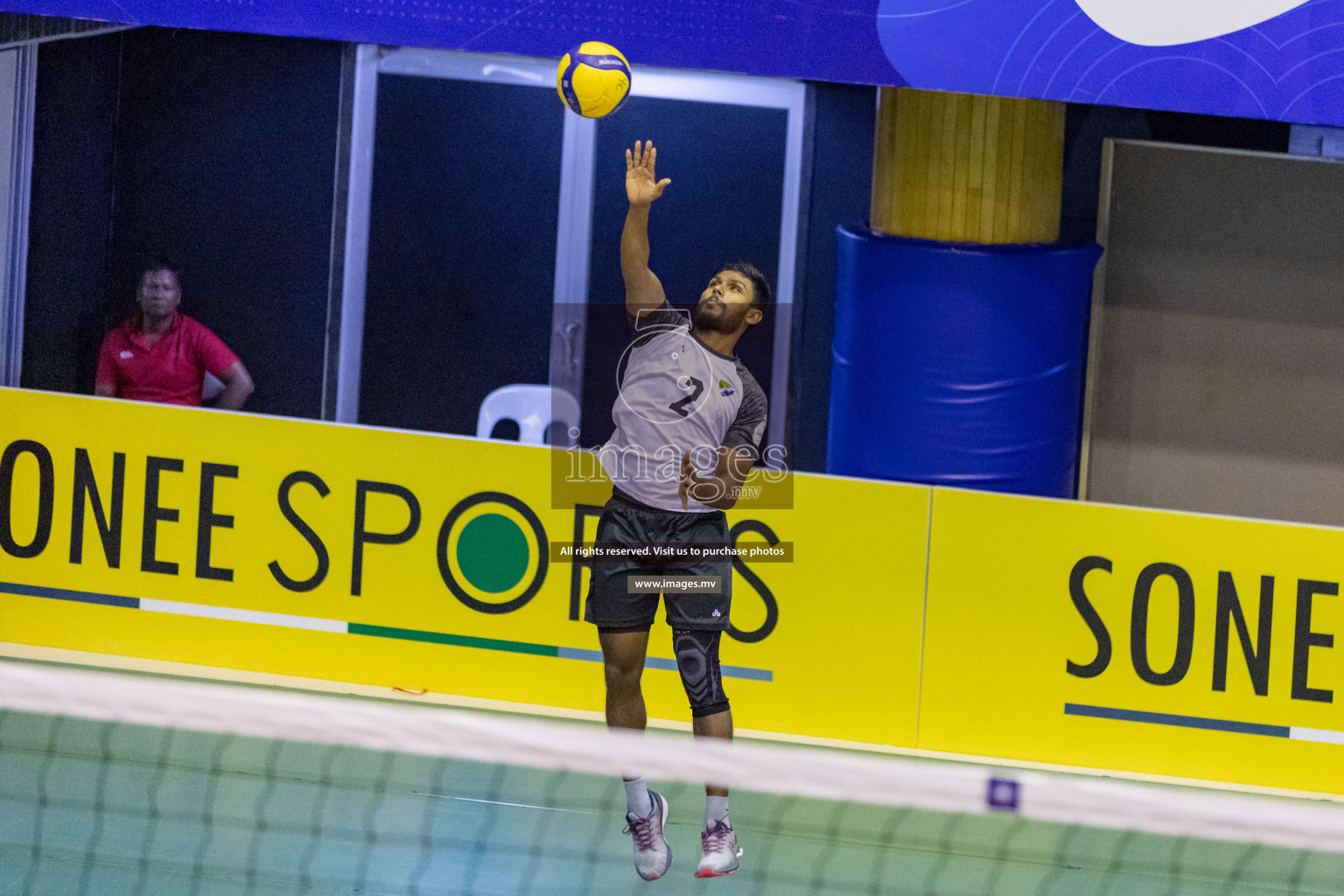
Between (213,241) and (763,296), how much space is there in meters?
4.24

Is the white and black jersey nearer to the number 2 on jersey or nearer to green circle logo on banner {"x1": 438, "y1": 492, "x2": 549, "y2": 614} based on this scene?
the number 2 on jersey

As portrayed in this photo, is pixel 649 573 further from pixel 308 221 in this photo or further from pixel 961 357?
pixel 308 221

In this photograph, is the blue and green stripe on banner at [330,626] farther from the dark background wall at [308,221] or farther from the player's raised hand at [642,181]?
the player's raised hand at [642,181]

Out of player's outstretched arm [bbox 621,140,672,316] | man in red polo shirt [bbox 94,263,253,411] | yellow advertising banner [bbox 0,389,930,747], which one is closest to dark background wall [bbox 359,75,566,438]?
man in red polo shirt [bbox 94,263,253,411]

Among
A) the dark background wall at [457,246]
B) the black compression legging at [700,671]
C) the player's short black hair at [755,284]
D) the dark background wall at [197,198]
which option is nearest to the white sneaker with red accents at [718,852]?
the black compression legging at [700,671]

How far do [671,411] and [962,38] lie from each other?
177 cm

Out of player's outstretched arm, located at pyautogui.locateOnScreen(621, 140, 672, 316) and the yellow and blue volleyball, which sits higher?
the yellow and blue volleyball

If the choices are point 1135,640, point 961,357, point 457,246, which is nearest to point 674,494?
point 961,357

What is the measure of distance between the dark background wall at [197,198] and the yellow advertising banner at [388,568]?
5.64ft

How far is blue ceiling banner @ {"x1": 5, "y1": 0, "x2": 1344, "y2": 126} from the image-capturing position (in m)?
5.36

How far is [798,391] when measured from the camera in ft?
25.8

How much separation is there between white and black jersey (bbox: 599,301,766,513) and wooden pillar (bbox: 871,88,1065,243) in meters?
1.36

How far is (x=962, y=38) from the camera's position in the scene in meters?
5.49

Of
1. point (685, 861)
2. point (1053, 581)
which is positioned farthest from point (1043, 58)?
point (685, 861)
